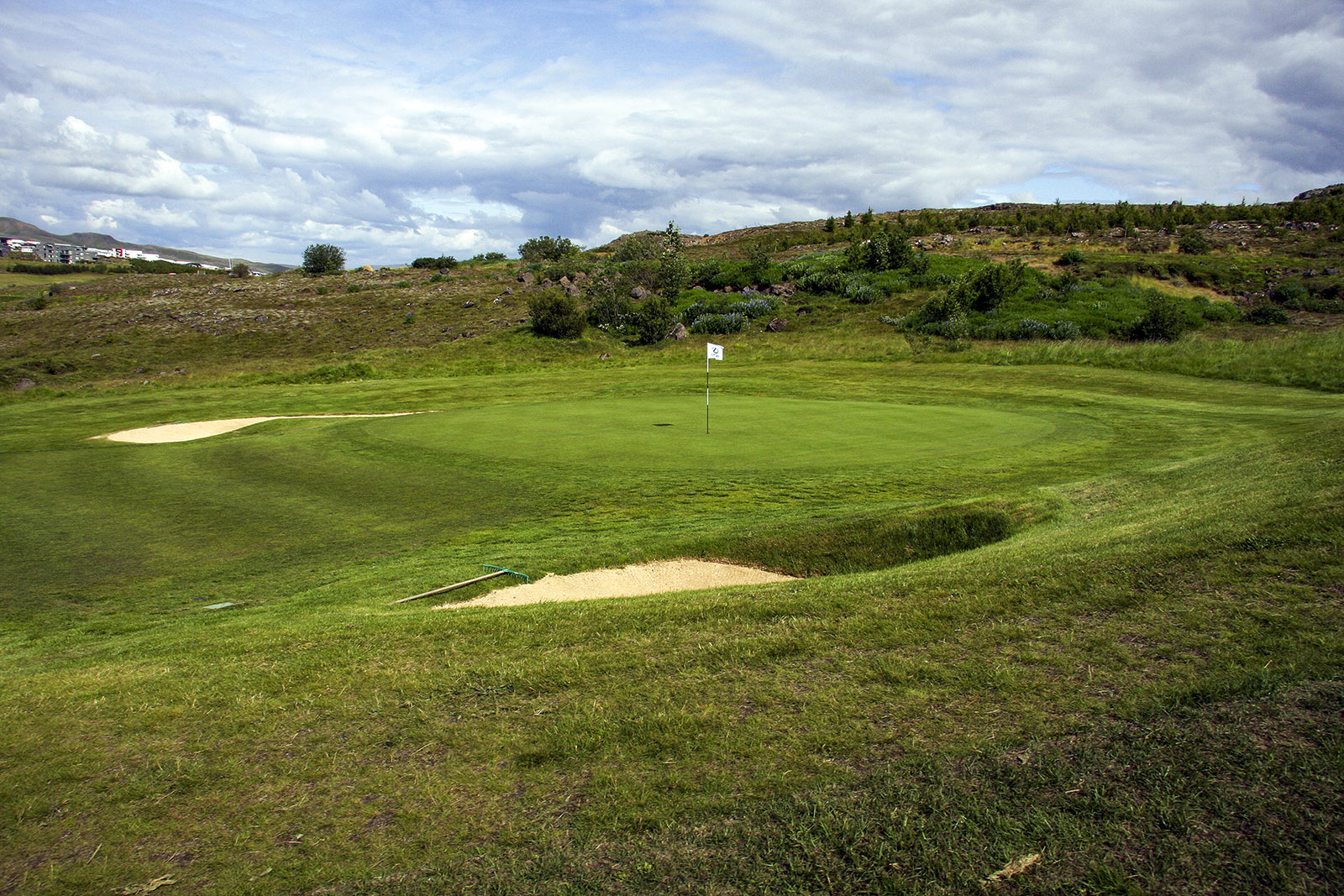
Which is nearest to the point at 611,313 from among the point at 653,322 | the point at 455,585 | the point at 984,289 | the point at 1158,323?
the point at 653,322

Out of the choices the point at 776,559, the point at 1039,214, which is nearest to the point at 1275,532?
the point at 776,559

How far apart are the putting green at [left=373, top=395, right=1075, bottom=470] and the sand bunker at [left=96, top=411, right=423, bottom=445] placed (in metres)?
4.45

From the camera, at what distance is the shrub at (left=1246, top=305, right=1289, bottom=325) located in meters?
35.2

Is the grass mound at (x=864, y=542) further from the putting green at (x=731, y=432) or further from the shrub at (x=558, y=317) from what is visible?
the shrub at (x=558, y=317)

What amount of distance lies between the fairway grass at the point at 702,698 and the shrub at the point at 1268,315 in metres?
31.6

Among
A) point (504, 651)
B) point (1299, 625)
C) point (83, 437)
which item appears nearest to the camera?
point (1299, 625)

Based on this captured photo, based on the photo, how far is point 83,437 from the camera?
1861 cm

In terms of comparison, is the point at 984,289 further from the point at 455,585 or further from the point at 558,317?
the point at 455,585

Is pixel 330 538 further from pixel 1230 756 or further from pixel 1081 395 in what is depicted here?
pixel 1081 395

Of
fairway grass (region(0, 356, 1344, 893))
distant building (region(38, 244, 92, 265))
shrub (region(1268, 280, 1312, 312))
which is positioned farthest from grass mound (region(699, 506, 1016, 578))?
distant building (region(38, 244, 92, 265))

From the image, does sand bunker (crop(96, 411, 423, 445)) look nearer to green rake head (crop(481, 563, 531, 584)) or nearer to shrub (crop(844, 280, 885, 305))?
green rake head (crop(481, 563, 531, 584))

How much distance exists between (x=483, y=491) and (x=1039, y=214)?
6829cm

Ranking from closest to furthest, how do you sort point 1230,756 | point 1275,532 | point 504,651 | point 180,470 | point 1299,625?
point 1230,756 → point 1299,625 → point 504,651 → point 1275,532 → point 180,470

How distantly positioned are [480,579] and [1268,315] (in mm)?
42009
